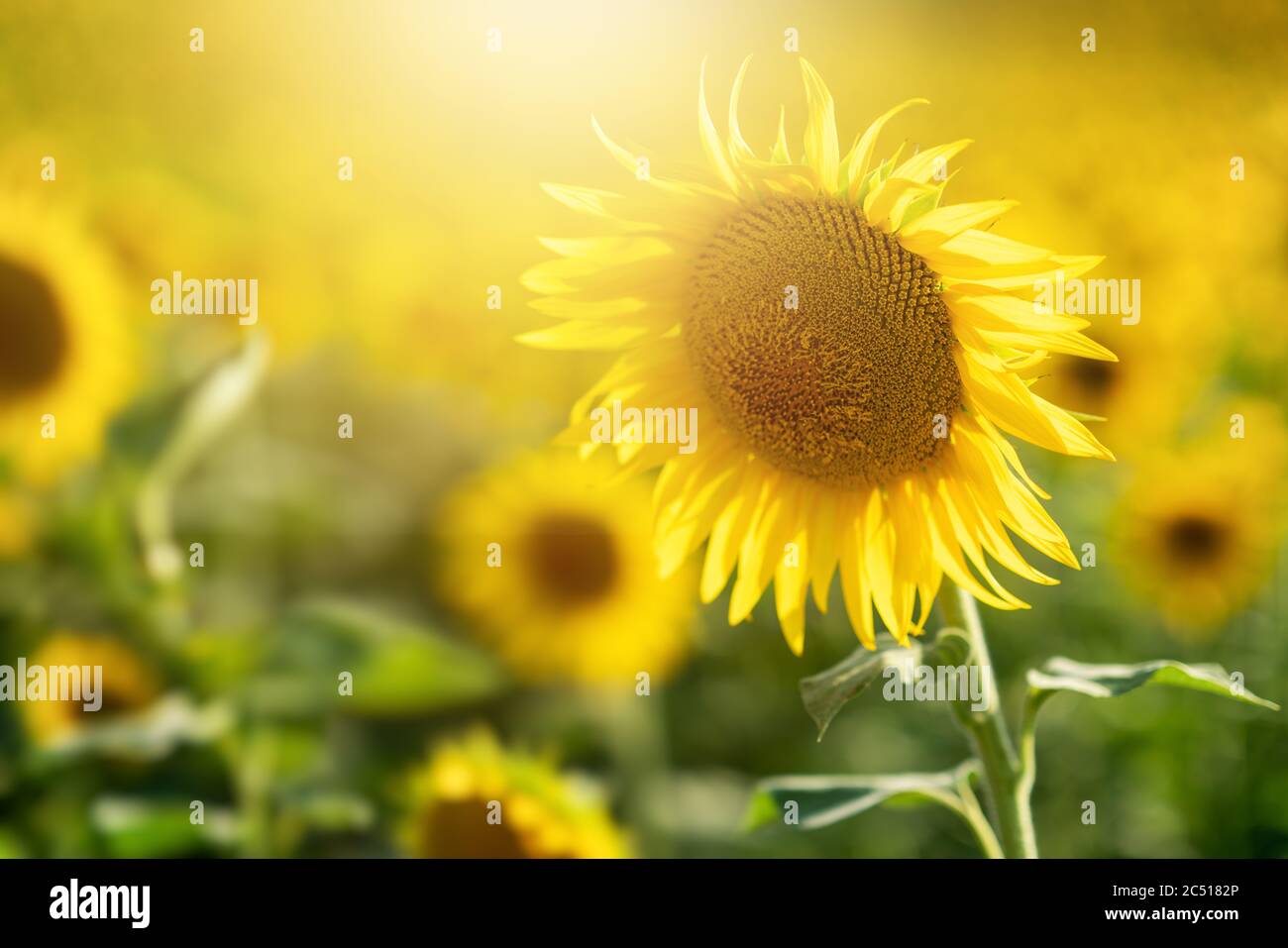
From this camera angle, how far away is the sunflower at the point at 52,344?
1.45 meters

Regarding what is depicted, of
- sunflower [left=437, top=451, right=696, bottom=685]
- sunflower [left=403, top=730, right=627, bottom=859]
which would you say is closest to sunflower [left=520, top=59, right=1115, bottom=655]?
sunflower [left=403, top=730, right=627, bottom=859]

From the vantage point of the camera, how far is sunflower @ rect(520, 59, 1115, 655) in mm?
828

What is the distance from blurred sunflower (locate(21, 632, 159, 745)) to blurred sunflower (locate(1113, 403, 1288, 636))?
1.31 meters

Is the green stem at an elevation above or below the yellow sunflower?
below

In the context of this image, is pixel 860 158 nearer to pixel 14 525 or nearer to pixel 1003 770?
pixel 1003 770

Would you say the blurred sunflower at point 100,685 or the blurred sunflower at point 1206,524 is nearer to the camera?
the blurred sunflower at point 100,685

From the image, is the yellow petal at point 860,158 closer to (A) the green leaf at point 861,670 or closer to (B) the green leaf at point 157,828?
(A) the green leaf at point 861,670

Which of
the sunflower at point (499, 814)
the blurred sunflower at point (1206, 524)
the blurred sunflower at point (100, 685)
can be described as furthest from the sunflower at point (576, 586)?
the blurred sunflower at point (1206, 524)

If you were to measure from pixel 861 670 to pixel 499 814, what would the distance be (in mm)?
597

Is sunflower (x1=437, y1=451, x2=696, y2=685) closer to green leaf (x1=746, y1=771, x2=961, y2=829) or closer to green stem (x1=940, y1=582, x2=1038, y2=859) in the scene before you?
green leaf (x1=746, y1=771, x2=961, y2=829)

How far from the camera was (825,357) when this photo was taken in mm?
905

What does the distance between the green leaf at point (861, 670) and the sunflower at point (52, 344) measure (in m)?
1.12
